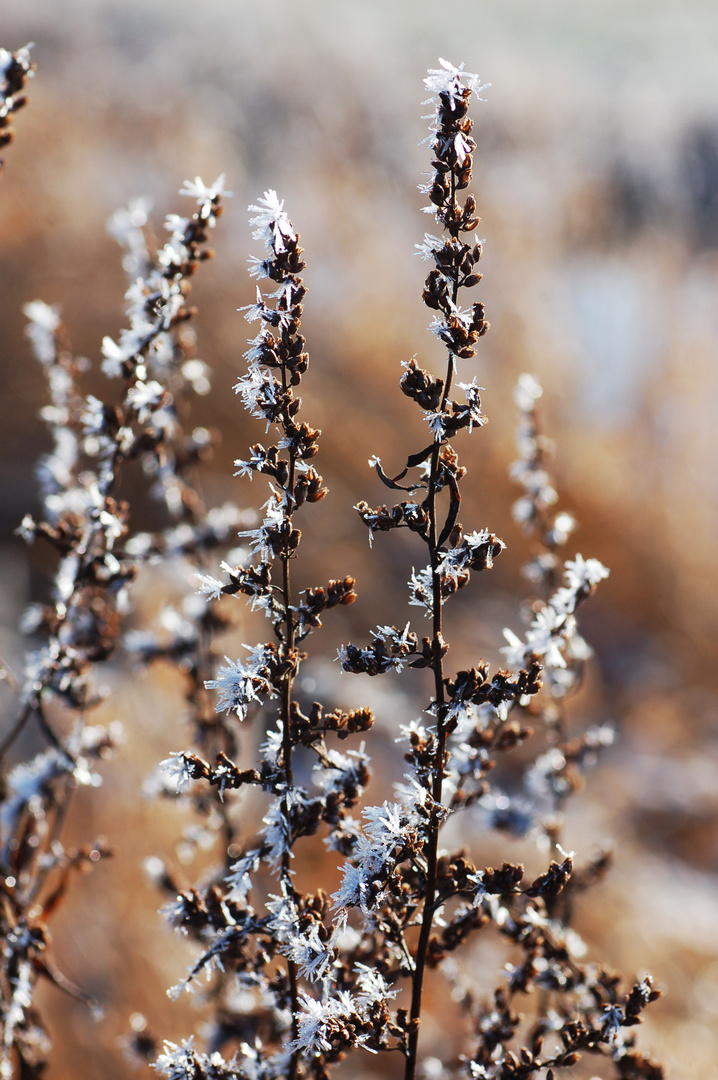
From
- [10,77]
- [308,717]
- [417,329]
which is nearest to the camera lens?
[308,717]

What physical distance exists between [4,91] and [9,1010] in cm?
141

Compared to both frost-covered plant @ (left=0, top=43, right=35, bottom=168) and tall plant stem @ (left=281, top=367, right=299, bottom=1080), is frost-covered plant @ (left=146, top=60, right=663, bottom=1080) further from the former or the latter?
frost-covered plant @ (left=0, top=43, right=35, bottom=168)

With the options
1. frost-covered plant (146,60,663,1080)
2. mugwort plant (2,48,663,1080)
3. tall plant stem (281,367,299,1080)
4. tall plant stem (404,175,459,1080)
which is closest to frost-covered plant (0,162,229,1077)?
mugwort plant (2,48,663,1080)

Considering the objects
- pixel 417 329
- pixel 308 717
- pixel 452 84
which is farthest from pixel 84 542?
pixel 417 329

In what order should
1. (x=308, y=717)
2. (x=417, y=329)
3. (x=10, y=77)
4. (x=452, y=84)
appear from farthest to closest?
1. (x=417, y=329)
2. (x=10, y=77)
3. (x=308, y=717)
4. (x=452, y=84)

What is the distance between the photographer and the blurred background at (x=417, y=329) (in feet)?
11.2

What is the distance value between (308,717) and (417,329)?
6.09m

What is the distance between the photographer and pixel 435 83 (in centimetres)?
82

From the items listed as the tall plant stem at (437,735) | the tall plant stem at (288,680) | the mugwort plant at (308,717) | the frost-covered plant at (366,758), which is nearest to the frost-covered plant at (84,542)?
the mugwort plant at (308,717)

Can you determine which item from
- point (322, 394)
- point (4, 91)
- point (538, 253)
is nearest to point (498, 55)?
point (538, 253)

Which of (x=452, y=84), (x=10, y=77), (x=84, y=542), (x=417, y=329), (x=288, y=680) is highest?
(x=417, y=329)

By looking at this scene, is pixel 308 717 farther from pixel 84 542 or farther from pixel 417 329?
pixel 417 329

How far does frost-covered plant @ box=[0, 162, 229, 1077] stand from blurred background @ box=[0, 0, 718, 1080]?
3.52 feet

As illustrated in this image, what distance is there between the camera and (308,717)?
98 centimetres
